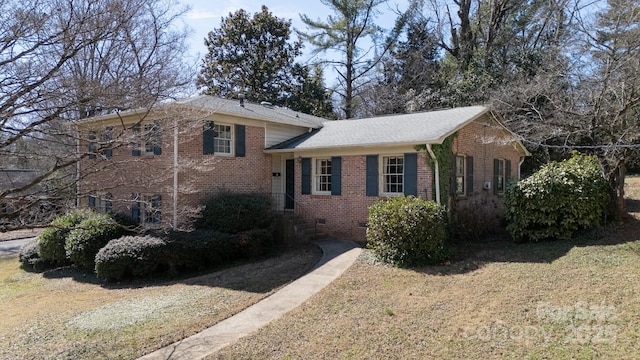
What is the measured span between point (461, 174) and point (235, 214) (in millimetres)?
7212

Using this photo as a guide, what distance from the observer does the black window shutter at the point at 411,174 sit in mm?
11750

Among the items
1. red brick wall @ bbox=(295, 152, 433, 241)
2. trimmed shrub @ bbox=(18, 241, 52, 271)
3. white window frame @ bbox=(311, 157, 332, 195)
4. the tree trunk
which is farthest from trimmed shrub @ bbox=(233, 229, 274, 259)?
the tree trunk

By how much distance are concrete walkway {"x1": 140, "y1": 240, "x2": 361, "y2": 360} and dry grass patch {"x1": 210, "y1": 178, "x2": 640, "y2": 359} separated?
30 cm

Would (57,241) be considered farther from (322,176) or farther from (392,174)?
(392,174)

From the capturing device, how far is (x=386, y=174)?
41.2ft

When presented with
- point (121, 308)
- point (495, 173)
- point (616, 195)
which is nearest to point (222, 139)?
point (121, 308)

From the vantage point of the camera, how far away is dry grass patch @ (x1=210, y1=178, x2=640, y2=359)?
16.6 ft

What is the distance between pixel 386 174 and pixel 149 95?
7628 mm

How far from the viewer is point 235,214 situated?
1243 cm

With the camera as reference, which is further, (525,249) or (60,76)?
(525,249)

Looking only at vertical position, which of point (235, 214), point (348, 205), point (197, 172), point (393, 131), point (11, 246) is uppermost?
point (393, 131)

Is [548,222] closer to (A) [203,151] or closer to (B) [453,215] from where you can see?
(B) [453,215]

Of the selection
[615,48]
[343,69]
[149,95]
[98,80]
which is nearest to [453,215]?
[615,48]

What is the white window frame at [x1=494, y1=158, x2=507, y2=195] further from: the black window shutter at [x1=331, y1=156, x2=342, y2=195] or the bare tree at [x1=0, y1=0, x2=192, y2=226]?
the bare tree at [x1=0, y1=0, x2=192, y2=226]
